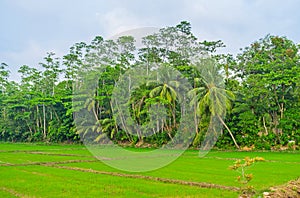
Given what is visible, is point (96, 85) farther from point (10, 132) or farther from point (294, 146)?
point (294, 146)

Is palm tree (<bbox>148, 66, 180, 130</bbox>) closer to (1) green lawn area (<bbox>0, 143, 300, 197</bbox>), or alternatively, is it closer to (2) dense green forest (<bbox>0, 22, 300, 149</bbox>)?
(2) dense green forest (<bbox>0, 22, 300, 149</bbox>)

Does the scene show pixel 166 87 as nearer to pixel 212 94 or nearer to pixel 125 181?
pixel 212 94

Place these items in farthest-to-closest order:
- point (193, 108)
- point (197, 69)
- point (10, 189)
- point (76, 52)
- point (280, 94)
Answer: point (76, 52) < point (197, 69) < point (193, 108) < point (280, 94) < point (10, 189)

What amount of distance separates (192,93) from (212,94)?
163 centimetres

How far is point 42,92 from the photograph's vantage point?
1293 inches

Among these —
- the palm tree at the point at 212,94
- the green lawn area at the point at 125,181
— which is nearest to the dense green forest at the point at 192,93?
the palm tree at the point at 212,94

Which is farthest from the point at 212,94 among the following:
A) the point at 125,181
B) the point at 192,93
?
the point at 125,181

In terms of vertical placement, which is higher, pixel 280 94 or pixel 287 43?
pixel 287 43

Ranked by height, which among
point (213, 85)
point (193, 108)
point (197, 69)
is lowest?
point (193, 108)

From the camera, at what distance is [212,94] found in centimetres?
1994

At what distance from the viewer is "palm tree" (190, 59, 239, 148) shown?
19781 millimetres

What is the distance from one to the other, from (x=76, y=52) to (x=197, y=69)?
13033mm

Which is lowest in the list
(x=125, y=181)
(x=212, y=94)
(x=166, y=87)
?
(x=125, y=181)

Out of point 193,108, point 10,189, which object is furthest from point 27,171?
point 193,108
